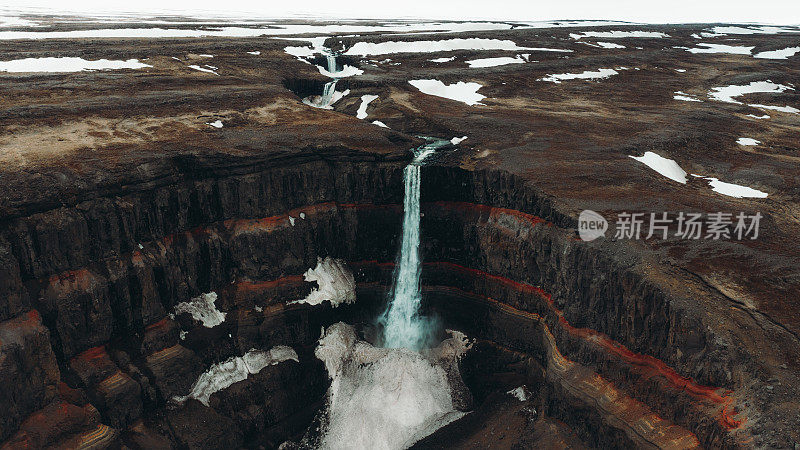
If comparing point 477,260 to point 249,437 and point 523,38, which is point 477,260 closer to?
point 249,437

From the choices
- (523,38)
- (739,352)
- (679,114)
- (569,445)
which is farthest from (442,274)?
(523,38)

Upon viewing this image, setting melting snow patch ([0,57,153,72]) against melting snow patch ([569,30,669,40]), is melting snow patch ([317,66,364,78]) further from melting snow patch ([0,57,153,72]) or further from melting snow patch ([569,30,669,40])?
melting snow patch ([569,30,669,40])

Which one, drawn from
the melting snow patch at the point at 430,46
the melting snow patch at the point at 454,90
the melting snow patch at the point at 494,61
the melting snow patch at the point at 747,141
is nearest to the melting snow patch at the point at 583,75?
the melting snow patch at the point at 494,61

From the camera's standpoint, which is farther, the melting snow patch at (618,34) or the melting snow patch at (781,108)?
the melting snow patch at (618,34)

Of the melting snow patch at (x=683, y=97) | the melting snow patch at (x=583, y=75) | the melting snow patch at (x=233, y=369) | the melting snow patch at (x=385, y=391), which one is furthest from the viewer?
the melting snow patch at (x=583, y=75)

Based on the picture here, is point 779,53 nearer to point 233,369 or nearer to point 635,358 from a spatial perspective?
point 635,358

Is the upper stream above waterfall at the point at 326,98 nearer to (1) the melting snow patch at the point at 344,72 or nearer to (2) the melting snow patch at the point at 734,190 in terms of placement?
(1) the melting snow patch at the point at 344,72
